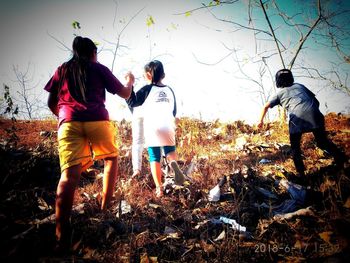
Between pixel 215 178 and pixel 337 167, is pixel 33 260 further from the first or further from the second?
pixel 337 167

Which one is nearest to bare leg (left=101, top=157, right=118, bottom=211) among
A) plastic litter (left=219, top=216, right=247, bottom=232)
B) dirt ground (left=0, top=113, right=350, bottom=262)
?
dirt ground (left=0, top=113, right=350, bottom=262)

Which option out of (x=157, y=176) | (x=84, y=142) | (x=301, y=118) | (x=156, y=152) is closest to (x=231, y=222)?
(x=157, y=176)

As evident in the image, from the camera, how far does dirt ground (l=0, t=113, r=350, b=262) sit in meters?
1.75

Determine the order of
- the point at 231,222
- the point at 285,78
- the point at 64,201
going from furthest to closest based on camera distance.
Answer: the point at 285,78
the point at 231,222
the point at 64,201

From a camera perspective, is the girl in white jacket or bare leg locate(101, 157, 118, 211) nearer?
bare leg locate(101, 157, 118, 211)

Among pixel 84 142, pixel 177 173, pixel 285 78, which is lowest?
pixel 177 173

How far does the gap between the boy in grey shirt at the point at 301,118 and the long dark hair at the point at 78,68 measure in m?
2.93

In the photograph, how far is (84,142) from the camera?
2.19 metres

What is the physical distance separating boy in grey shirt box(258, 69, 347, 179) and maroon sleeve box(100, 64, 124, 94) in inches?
102

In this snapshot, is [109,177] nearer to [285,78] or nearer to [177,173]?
[177,173]

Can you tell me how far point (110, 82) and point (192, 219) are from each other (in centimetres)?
181

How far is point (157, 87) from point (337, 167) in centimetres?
310

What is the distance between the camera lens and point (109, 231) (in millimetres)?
2113

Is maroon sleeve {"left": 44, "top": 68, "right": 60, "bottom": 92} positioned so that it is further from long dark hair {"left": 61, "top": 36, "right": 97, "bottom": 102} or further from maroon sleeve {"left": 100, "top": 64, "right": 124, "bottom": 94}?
maroon sleeve {"left": 100, "top": 64, "right": 124, "bottom": 94}
